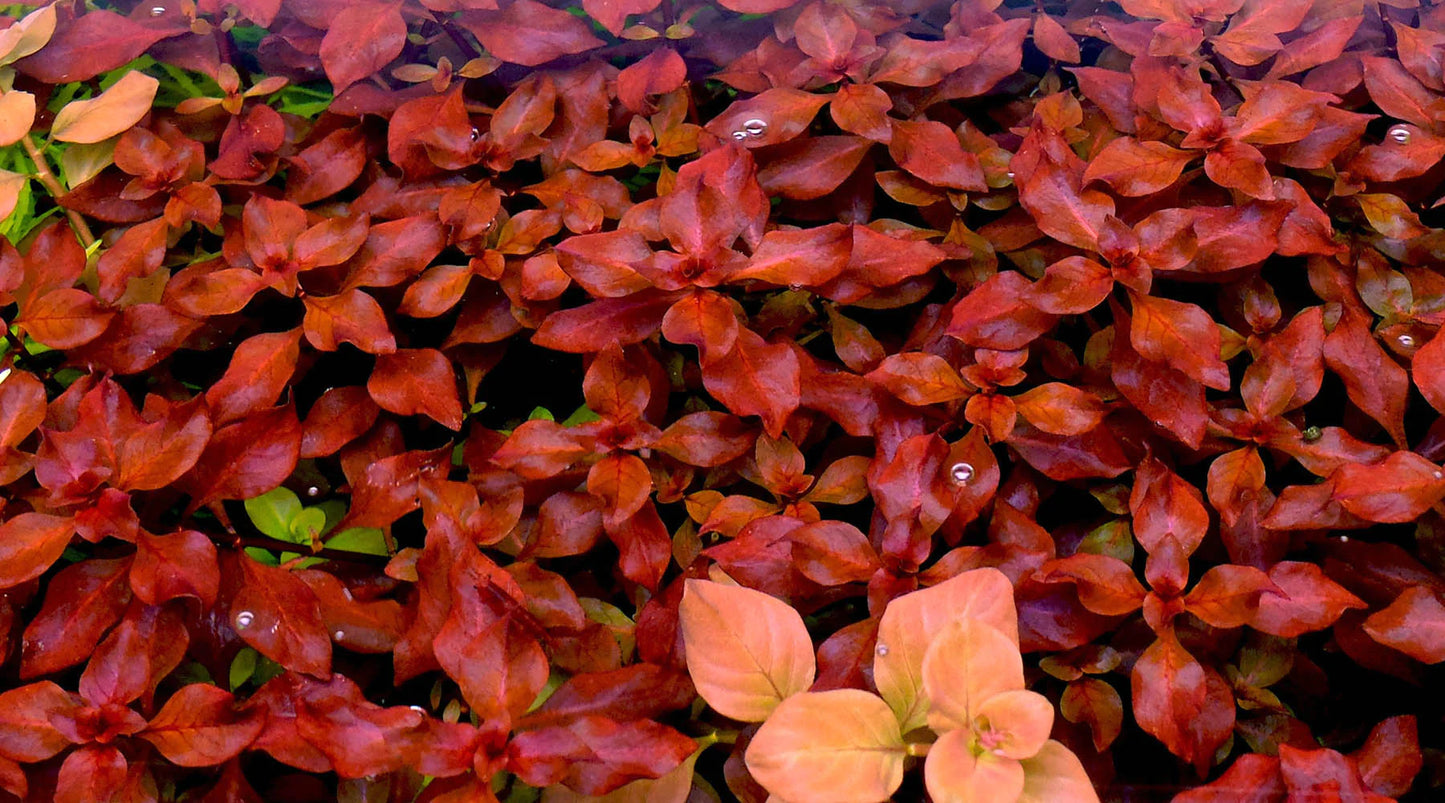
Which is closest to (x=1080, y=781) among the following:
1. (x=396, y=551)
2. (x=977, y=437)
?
(x=977, y=437)

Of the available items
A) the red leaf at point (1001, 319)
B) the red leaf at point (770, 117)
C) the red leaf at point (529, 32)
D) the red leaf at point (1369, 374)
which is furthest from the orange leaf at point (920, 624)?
the red leaf at point (529, 32)

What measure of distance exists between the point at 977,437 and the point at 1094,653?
0.18 metres

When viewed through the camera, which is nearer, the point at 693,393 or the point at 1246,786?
the point at 1246,786

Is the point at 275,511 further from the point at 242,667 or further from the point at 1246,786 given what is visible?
the point at 1246,786

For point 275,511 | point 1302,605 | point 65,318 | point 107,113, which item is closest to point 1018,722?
point 1302,605

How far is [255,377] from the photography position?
852 millimetres

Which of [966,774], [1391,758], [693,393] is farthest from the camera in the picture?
[693,393]

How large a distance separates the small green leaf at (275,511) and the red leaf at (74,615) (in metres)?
0.10

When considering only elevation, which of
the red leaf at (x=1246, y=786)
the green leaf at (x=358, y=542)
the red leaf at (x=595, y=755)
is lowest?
the green leaf at (x=358, y=542)

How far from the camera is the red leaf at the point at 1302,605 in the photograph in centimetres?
72

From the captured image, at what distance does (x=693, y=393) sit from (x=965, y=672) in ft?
1.30

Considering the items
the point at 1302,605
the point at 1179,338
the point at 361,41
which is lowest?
the point at 1302,605

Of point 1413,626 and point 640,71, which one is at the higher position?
point 640,71

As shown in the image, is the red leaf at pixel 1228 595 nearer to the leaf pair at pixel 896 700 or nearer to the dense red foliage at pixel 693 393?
the dense red foliage at pixel 693 393
